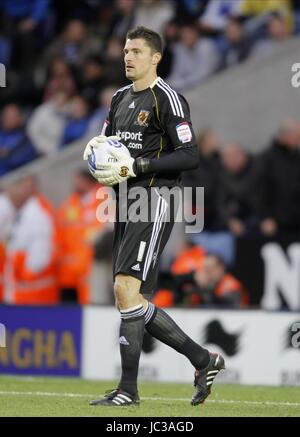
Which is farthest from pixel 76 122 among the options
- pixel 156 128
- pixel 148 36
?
pixel 156 128

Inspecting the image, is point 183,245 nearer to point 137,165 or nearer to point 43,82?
point 43,82

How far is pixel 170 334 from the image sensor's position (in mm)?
9109

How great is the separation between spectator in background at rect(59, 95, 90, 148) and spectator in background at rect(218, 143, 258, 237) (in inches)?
116

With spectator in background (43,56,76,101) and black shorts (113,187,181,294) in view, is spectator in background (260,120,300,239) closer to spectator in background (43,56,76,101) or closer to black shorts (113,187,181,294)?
spectator in background (43,56,76,101)

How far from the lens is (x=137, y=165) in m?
8.77

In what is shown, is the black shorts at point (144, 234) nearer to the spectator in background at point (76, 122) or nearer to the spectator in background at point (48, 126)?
the spectator in background at point (76, 122)

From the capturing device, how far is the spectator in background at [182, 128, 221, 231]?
51.9 feet

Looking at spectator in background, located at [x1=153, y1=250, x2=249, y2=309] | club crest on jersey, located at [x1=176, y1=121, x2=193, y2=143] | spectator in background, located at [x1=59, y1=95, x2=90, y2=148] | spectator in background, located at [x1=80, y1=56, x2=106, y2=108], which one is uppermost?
spectator in background, located at [x1=80, y1=56, x2=106, y2=108]

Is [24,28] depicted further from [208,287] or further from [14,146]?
[208,287]

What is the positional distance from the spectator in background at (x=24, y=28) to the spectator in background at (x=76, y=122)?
231cm

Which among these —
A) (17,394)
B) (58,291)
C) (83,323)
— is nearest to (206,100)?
(58,291)

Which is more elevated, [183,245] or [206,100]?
[206,100]

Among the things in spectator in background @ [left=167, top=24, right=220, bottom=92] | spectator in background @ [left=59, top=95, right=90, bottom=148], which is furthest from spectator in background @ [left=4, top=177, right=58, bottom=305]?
spectator in background @ [left=167, top=24, right=220, bottom=92]

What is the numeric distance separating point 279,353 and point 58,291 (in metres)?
3.90
